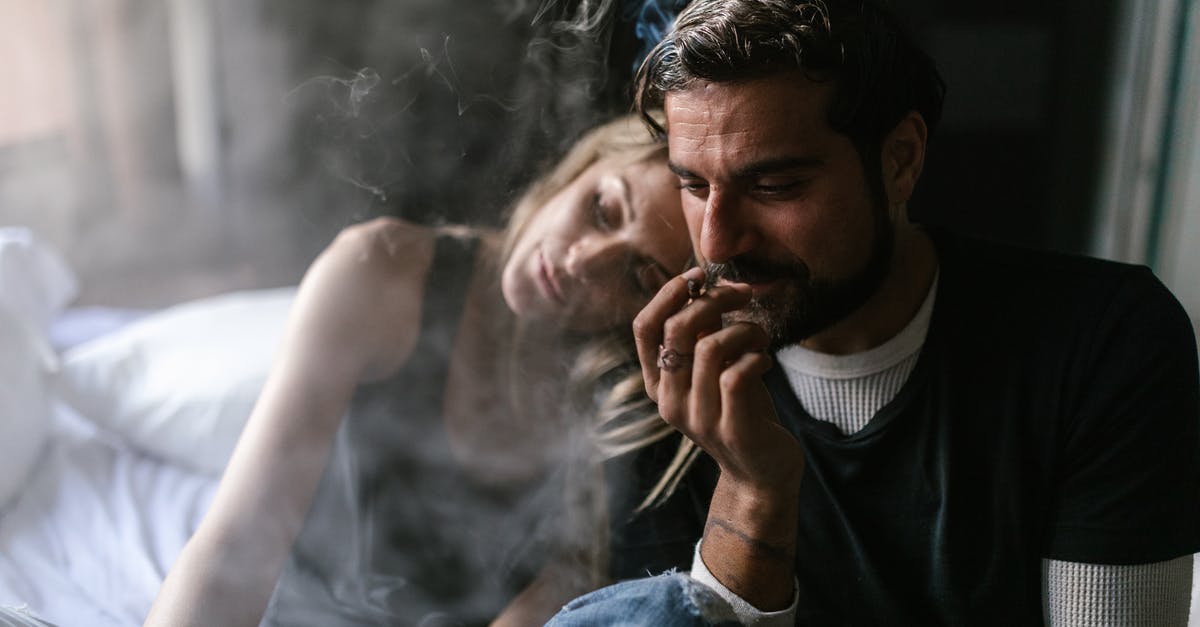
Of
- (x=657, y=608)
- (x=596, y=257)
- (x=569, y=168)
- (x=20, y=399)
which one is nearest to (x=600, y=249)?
(x=596, y=257)

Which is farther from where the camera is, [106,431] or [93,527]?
[106,431]

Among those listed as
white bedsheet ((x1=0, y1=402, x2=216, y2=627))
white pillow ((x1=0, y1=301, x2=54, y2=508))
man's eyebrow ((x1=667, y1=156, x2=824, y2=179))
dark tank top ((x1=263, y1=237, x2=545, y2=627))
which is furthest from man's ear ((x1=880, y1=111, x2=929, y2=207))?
white pillow ((x1=0, y1=301, x2=54, y2=508))

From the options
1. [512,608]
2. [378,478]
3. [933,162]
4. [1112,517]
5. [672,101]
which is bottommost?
[512,608]

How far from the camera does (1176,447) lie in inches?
36.6

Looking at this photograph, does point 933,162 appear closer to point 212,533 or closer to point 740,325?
point 740,325

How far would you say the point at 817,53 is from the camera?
917mm

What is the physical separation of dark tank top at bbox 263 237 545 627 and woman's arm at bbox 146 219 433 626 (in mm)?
36

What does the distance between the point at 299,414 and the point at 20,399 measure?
519 millimetres

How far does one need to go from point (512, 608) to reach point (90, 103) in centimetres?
143

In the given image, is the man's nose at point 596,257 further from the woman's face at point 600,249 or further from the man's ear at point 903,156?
the man's ear at point 903,156

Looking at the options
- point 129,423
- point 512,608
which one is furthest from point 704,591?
point 129,423

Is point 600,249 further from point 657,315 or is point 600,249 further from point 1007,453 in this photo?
point 1007,453

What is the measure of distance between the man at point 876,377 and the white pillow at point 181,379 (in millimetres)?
790

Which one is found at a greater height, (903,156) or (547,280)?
(903,156)
